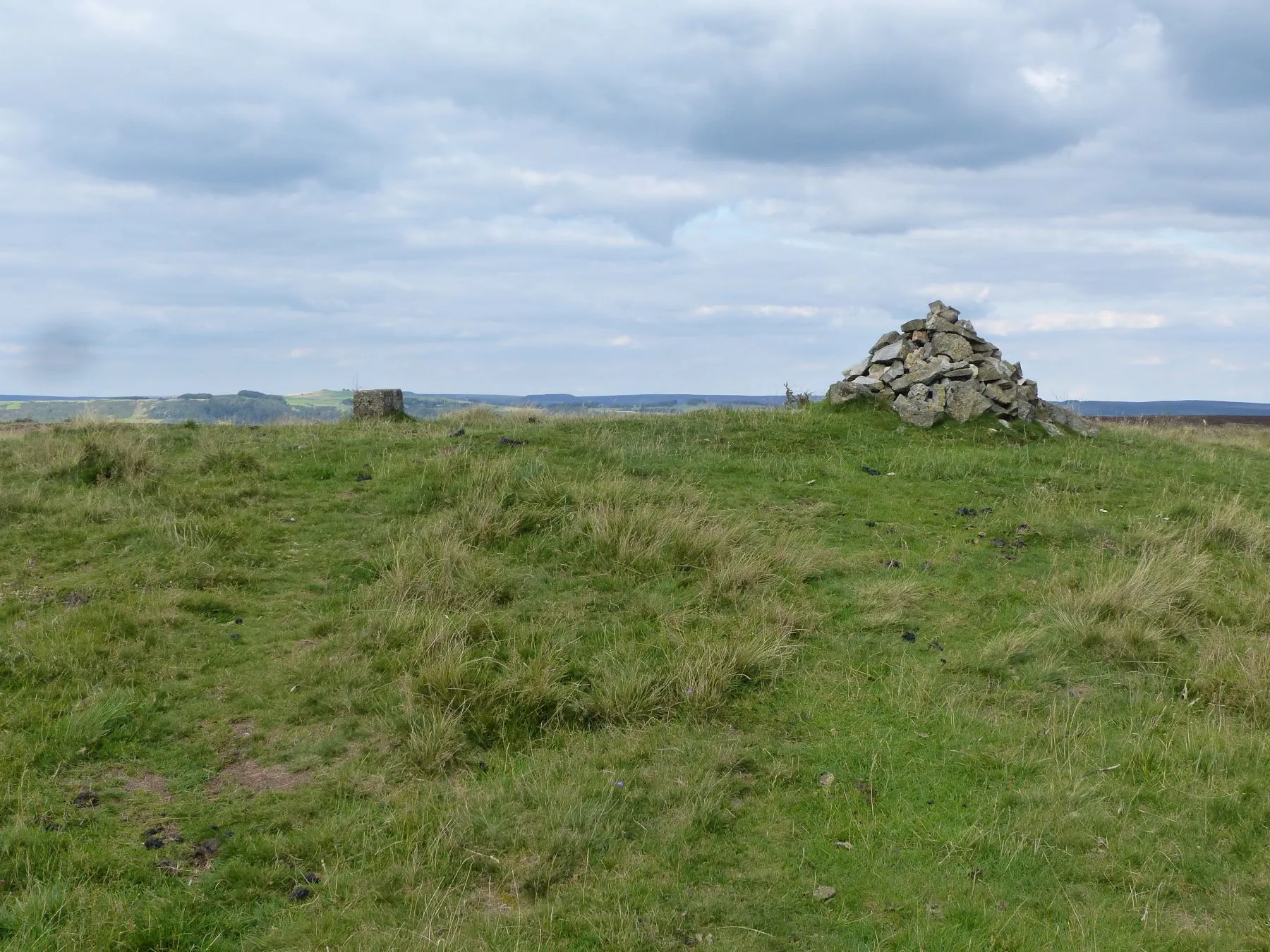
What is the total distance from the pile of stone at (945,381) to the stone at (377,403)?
30.5 feet

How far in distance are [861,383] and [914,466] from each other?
464 centimetres

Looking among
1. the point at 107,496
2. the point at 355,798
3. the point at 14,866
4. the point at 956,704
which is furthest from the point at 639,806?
the point at 107,496

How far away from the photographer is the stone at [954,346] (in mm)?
18344

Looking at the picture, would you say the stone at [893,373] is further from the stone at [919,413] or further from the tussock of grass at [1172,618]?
the tussock of grass at [1172,618]

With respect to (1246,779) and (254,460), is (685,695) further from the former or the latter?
(254,460)

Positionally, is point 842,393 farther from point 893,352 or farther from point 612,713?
point 612,713

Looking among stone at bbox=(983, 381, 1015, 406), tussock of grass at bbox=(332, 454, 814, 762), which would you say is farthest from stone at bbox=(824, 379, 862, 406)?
tussock of grass at bbox=(332, 454, 814, 762)

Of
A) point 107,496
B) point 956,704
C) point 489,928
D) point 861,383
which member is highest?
point 861,383

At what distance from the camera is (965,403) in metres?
17.4

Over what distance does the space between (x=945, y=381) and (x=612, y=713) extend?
13393 mm

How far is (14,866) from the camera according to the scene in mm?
4867

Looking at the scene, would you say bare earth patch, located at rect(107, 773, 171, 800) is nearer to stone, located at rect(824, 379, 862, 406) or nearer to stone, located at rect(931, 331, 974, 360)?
stone, located at rect(824, 379, 862, 406)

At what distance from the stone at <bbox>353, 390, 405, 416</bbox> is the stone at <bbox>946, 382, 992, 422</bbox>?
11.5 metres

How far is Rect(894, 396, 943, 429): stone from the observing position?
1711 centimetres
